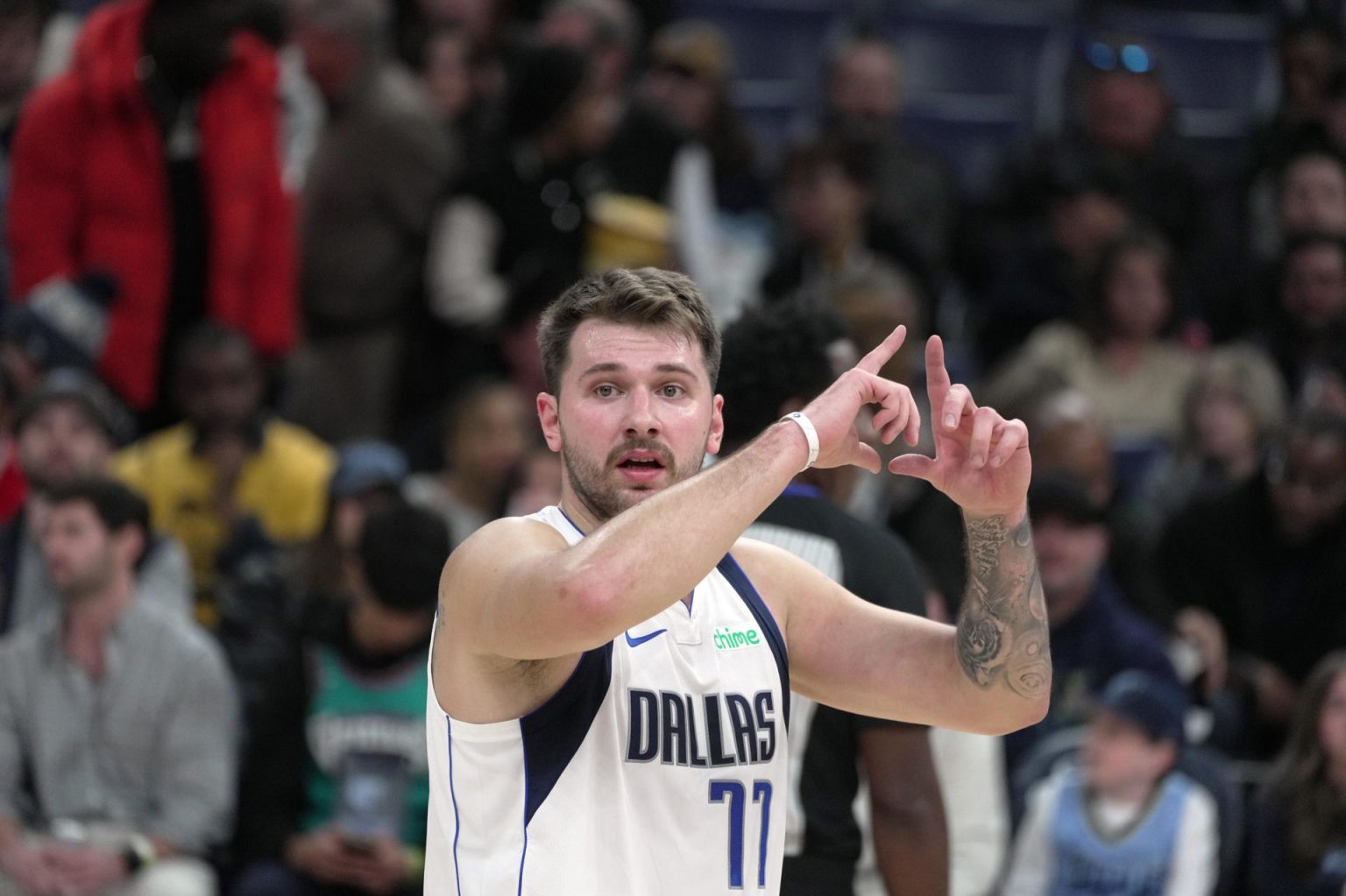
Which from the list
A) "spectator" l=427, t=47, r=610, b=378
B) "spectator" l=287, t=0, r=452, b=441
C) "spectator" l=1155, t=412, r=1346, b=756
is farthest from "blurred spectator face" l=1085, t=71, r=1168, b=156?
"spectator" l=287, t=0, r=452, b=441

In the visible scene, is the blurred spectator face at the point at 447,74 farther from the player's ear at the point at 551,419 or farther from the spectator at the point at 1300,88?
the player's ear at the point at 551,419

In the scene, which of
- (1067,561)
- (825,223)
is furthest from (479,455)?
(1067,561)

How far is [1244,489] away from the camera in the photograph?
807 centimetres

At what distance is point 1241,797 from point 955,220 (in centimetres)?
437

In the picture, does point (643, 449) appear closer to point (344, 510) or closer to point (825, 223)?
point (344, 510)

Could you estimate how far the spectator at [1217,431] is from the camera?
342 inches

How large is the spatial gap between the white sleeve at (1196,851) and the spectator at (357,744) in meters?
2.44

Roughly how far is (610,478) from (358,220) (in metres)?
5.81

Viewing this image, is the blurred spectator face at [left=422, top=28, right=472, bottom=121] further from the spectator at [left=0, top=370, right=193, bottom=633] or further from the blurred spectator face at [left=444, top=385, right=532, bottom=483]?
the spectator at [left=0, top=370, right=193, bottom=633]

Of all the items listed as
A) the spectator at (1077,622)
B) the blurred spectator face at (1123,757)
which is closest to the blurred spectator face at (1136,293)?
the spectator at (1077,622)

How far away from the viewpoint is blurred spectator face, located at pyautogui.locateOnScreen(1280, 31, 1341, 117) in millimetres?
10766

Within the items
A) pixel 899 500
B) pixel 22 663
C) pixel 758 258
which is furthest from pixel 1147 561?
pixel 22 663

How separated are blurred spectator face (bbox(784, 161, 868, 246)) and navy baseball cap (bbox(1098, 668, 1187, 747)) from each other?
3609 millimetres

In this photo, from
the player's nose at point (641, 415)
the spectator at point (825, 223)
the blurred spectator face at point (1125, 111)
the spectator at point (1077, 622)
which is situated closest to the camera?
the player's nose at point (641, 415)
